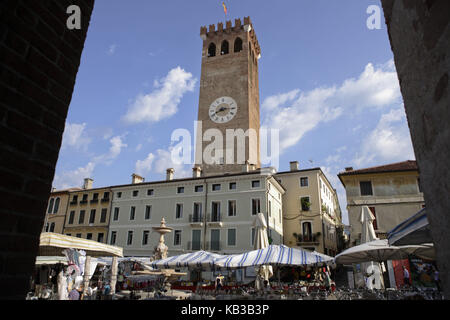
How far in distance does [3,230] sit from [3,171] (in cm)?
28

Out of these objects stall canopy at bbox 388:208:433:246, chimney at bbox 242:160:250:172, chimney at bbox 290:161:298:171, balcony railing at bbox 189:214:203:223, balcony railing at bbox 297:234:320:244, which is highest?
chimney at bbox 290:161:298:171

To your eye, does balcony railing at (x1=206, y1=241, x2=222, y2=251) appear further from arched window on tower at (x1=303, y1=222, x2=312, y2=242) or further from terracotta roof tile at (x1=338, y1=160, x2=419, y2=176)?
terracotta roof tile at (x1=338, y1=160, x2=419, y2=176)

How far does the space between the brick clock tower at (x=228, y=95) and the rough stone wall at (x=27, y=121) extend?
31507mm

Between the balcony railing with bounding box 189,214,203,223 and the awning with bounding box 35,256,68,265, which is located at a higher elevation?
the balcony railing with bounding box 189,214,203,223

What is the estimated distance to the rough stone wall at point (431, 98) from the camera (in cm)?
159

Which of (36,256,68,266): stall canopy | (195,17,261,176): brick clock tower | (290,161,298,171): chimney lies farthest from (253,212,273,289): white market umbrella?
(290,161,298,171): chimney

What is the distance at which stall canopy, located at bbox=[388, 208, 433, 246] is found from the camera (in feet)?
14.2

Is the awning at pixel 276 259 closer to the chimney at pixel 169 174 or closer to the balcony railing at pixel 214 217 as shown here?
the balcony railing at pixel 214 217

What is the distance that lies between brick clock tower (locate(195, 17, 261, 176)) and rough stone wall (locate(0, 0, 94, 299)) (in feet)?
103

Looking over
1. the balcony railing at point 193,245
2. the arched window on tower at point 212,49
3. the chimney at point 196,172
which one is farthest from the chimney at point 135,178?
the arched window on tower at point 212,49

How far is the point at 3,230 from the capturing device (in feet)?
4.66
